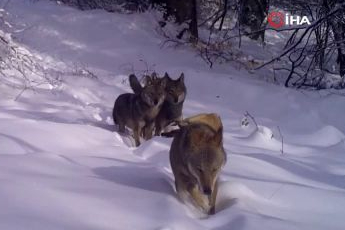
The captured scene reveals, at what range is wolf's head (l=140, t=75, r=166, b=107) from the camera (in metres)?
7.53

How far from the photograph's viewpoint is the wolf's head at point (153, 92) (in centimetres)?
753

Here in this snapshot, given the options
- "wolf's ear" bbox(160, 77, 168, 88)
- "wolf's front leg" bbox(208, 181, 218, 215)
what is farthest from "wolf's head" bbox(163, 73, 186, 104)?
"wolf's front leg" bbox(208, 181, 218, 215)

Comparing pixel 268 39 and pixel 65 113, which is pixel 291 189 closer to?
pixel 65 113

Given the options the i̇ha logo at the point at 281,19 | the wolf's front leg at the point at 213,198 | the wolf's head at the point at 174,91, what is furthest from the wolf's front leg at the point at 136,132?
the i̇ha logo at the point at 281,19

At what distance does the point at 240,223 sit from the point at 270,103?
691cm

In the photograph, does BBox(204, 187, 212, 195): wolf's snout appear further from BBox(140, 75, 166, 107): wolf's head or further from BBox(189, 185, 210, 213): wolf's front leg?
BBox(140, 75, 166, 107): wolf's head

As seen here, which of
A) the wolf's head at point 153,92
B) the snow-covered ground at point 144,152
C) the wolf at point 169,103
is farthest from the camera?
the wolf at point 169,103

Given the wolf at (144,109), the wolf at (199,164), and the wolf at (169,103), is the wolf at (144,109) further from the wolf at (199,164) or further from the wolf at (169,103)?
the wolf at (199,164)

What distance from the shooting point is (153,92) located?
758 cm

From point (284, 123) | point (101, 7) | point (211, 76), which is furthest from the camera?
point (101, 7)

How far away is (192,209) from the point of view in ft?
12.5

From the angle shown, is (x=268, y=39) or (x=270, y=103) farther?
(x=268, y=39)

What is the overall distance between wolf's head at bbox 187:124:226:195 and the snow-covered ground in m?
0.23

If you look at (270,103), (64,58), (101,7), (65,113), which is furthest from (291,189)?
(101,7)
